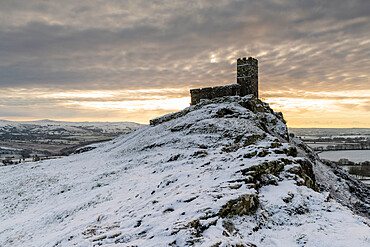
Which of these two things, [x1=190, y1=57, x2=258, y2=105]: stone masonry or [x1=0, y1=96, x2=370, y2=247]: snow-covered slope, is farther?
[x1=190, y1=57, x2=258, y2=105]: stone masonry

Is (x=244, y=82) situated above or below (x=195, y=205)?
above

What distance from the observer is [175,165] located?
19047mm

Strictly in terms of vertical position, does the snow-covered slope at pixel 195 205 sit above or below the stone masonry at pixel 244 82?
below

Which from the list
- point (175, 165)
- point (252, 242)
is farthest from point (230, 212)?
point (175, 165)

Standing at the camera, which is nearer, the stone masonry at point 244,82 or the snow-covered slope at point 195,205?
the snow-covered slope at point 195,205

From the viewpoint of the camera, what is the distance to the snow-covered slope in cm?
788

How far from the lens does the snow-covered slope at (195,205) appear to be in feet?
25.8

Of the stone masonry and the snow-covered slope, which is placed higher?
the stone masonry

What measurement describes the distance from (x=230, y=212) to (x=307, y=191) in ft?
17.5

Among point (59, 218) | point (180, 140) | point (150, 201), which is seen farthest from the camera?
point (180, 140)

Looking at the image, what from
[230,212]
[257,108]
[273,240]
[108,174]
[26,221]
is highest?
[257,108]

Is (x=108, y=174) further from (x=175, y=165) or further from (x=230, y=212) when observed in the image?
(x=230, y=212)

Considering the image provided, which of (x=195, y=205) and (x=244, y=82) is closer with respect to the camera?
(x=195, y=205)

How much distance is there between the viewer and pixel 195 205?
30.5ft
